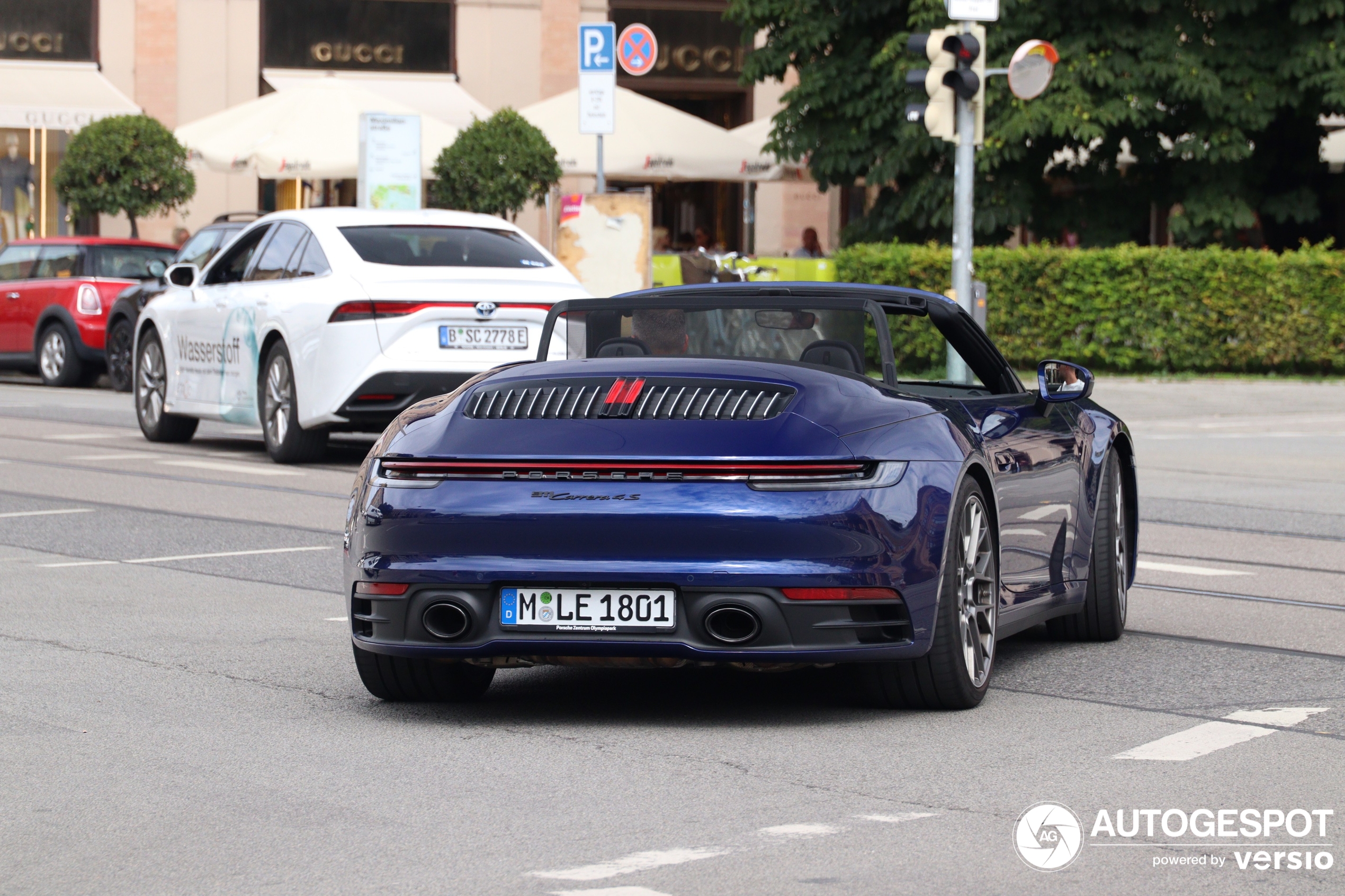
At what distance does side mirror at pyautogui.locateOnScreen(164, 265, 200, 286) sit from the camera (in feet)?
49.8

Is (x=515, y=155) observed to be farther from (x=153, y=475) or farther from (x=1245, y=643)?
(x=1245, y=643)

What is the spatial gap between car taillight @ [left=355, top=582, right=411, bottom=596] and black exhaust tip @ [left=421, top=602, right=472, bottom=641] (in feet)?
0.30

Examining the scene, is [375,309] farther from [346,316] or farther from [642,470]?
[642,470]

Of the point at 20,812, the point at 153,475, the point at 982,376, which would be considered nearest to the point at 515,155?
the point at 153,475

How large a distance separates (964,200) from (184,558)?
32.4 ft

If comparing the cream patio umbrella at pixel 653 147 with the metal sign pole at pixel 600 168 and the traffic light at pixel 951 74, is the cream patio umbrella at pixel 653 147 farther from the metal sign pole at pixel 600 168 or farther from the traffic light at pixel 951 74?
the traffic light at pixel 951 74

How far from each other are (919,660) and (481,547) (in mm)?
1243

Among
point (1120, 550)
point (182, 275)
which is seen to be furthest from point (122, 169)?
point (1120, 550)

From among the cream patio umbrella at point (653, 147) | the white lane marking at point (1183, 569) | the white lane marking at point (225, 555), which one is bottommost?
the white lane marking at point (1183, 569)

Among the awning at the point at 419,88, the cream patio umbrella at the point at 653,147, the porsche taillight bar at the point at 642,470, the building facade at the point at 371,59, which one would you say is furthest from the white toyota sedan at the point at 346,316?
the building facade at the point at 371,59

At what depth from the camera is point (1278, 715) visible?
6.03 meters

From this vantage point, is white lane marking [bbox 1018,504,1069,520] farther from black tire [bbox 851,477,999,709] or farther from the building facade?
the building facade

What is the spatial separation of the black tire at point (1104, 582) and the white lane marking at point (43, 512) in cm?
582

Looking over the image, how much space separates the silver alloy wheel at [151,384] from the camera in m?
15.8
